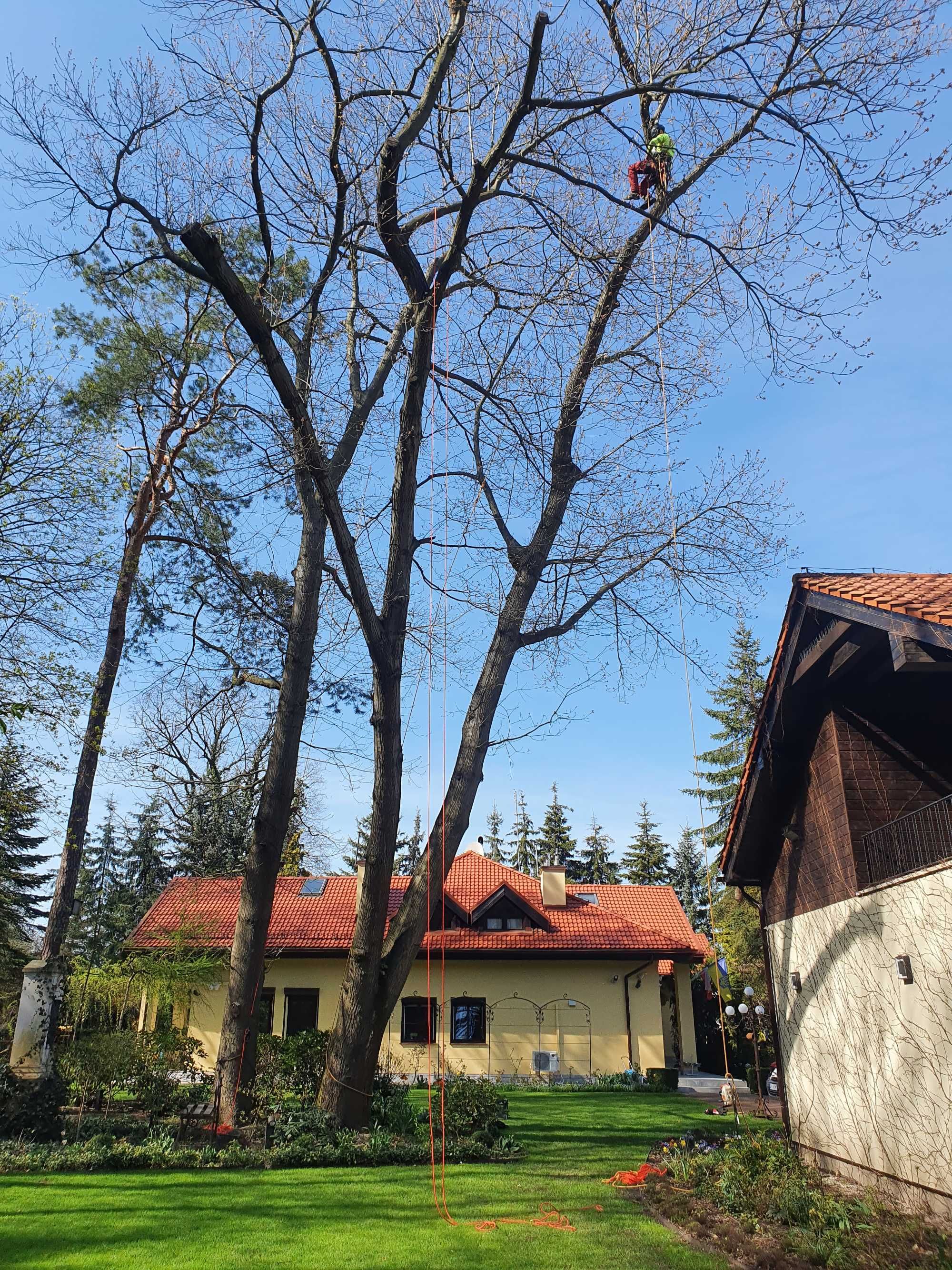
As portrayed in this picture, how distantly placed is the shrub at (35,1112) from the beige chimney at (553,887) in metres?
16.0

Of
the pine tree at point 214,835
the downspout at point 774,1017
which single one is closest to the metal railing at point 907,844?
the downspout at point 774,1017

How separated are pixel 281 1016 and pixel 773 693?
57.7ft

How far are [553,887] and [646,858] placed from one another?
85.3 ft

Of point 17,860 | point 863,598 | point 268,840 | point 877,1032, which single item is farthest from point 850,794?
point 17,860

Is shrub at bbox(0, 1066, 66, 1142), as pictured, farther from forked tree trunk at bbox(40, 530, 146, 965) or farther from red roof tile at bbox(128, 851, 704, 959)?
red roof tile at bbox(128, 851, 704, 959)

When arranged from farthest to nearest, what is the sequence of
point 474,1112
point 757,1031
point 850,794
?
point 757,1031, point 474,1112, point 850,794

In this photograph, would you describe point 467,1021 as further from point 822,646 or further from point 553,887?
point 822,646

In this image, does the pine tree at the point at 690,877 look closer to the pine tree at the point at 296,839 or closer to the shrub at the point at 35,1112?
the pine tree at the point at 296,839

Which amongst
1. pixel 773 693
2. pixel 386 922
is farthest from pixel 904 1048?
pixel 386 922

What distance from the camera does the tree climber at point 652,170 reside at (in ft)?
27.7

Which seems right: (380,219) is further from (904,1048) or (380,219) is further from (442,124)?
(904,1048)

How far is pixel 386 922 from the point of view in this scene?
10.3 meters

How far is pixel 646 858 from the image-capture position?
161 ft

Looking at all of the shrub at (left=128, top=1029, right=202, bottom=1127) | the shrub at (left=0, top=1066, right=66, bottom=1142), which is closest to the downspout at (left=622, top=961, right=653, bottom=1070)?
the shrub at (left=128, top=1029, right=202, bottom=1127)
